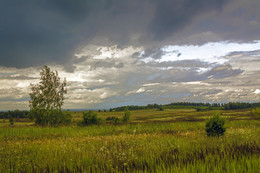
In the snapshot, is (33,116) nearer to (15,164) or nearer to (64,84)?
(64,84)

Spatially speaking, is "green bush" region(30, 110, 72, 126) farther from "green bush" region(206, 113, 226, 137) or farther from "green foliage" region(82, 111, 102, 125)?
"green bush" region(206, 113, 226, 137)

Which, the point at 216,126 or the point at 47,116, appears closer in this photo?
the point at 216,126

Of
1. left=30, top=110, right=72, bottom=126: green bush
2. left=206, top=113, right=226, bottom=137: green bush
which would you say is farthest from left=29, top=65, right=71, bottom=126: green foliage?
left=206, top=113, right=226, bottom=137: green bush

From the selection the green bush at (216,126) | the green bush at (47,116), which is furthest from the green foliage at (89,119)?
the green bush at (216,126)

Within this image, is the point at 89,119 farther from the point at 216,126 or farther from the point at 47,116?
the point at 216,126

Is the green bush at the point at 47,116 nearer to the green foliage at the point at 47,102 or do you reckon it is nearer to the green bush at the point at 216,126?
the green foliage at the point at 47,102

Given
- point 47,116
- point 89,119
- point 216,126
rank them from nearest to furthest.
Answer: point 216,126, point 89,119, point 47,116

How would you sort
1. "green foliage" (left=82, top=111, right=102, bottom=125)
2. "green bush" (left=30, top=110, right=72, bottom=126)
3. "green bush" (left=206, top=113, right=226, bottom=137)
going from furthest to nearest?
"green bush" (left=30, top=110, right=72, bottom=126) → "green foliage" (left=82, top=111, right=102, bottom=125) → "green bush" (left=206, top=113, right=226, bottom=137)

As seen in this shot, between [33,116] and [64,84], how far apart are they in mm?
7492

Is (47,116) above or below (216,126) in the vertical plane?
above

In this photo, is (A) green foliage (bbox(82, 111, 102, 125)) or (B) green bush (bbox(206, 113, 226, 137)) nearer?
(B) green bush (bbox(206, 113, 226, 137))

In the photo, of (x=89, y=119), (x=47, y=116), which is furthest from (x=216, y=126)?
(x=47, y=116)

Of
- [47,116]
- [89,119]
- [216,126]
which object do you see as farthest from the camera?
[47,116]

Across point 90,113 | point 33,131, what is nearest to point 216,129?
point 33,131
